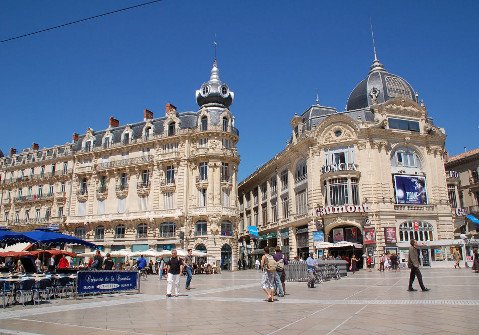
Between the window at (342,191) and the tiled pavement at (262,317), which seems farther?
the window at (342,191)

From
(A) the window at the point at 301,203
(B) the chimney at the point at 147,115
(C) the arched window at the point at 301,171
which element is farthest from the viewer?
(B) the chimney at the point at 147,115

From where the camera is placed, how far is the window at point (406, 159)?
138ft

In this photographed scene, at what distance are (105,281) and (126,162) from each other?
119 feet

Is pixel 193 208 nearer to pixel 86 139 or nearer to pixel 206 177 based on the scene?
pixel 206 177

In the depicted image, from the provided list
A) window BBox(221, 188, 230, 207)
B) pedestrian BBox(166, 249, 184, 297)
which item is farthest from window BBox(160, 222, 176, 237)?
pedestrian BBox(166, 249, 184, 297)

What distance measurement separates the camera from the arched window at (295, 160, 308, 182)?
4386cm

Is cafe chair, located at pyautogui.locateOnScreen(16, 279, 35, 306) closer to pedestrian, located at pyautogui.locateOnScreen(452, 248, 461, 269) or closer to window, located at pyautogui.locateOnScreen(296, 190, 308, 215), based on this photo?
pedestrian, located at pyautogui.locateOnScreen(452, 248, 461, 269)

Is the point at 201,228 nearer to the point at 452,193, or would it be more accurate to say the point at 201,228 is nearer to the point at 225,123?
the point at 225,123

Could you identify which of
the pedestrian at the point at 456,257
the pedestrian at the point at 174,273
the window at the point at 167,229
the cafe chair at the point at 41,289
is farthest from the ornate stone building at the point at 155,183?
the cafe chair at the point at 41,289

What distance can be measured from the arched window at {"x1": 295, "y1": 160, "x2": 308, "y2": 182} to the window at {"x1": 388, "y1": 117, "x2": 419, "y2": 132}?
9.50m

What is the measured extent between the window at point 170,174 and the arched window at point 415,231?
981 inches

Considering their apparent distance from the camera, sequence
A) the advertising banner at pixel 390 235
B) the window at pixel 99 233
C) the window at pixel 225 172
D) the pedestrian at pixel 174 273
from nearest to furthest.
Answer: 1. the pedestrian at pixel 174 273
2. the advertising banner at pixel 390 235
3. the window at pixel 225 172
4. the window at pixel 99 233

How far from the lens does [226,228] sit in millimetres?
46438

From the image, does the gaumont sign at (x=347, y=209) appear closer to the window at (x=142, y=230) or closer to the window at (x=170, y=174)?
the window at (x=170, y=174)
